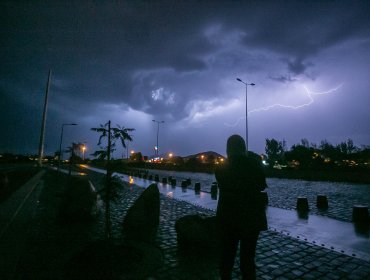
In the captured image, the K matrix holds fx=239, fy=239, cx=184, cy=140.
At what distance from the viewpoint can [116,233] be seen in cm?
631

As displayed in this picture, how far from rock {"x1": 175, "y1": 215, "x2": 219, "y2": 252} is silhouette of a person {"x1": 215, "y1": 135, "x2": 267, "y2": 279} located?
2160 mm

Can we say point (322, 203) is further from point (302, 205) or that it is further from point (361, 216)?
point (361, 216)

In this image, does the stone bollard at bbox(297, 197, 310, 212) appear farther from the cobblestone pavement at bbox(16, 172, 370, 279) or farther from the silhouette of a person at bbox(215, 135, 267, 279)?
the silhouette of a person at bbox(215, 135, 267, 279)

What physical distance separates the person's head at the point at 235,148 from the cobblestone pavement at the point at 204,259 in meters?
2.27

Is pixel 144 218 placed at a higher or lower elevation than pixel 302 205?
lower

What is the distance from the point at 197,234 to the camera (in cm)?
514

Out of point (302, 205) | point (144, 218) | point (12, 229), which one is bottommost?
point (12, 229)

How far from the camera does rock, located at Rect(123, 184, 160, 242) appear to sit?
619 cm

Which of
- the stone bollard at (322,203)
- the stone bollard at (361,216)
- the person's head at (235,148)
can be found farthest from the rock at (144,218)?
the stone bollard at (322,203)

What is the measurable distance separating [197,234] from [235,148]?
113 inches

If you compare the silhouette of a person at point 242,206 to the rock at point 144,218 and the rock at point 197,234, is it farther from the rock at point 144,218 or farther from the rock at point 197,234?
the rock at point 144,218

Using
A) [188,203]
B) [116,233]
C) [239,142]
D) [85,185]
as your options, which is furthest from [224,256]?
[188,203]

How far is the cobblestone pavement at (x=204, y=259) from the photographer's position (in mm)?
4035

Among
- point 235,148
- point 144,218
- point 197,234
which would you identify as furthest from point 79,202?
point 235,148
